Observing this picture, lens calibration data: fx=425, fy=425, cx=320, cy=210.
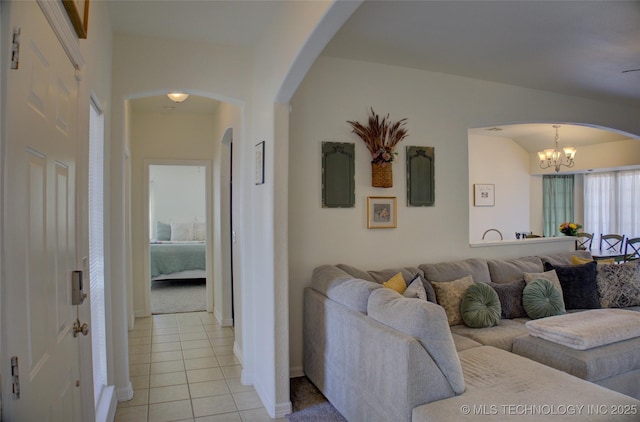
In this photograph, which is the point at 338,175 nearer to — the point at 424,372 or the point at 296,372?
the point at 296,372

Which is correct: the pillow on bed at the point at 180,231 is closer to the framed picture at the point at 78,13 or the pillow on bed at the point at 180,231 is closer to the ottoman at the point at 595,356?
the ottoman at the point at 595,356

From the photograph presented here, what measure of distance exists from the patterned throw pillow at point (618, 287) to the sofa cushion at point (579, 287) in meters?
0.08

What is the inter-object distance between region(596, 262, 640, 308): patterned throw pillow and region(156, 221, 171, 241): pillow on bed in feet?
26.0

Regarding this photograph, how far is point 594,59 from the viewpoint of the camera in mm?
3857

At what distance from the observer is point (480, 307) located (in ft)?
11.4

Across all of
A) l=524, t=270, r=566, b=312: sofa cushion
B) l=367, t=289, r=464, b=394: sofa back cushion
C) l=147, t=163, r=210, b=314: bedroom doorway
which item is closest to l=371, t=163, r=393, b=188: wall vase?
l=524, t=270, r=566, b=312: sofa cushion

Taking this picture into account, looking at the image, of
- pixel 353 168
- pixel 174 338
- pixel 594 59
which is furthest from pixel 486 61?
pixel 174 338

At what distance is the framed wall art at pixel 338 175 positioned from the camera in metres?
3.73

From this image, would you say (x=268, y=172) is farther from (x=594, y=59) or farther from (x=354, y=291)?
(x=594, y=59)

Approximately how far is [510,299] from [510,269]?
0.51 m

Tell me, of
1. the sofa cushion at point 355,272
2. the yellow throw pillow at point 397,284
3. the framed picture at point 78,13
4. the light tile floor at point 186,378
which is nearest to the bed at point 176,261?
the light tile floor at point 186,378

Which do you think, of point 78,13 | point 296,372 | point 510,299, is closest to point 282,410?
point 296,372

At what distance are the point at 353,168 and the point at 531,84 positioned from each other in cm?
235

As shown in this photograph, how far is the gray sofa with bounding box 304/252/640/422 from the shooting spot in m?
1.96
